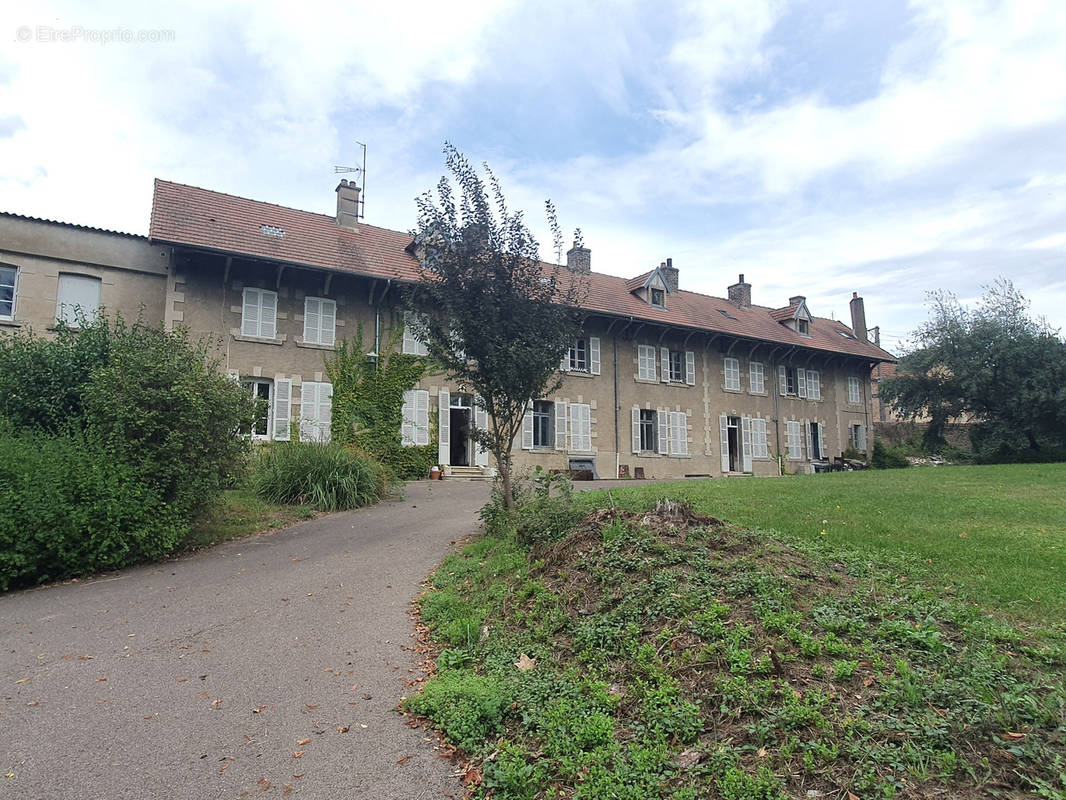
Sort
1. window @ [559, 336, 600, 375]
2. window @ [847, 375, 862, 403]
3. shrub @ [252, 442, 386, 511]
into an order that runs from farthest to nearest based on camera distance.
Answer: window @ [847, 375, 862, 403]
window @ [559, 336, 600, 375]
shrub @ [252, 442, 386, 511]

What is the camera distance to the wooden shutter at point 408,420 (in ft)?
57.7

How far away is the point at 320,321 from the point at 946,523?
14.6 meters

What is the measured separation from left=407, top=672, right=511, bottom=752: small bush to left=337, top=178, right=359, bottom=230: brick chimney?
58.0ft

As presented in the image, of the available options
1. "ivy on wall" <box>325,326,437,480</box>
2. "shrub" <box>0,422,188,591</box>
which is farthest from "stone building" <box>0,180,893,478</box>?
"shrub" <box>0,422,188,591</box>

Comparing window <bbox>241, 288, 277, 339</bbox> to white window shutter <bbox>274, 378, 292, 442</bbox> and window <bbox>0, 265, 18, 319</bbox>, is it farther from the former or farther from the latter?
window <bbox>0, 265, 18, 319</bbox>

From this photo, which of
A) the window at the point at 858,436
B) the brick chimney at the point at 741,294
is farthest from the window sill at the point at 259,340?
the window at the point at 858,436

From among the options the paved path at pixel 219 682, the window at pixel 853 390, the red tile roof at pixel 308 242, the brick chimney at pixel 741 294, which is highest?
the brick chimney at pixel 741 294

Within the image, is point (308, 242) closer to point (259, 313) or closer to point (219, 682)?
point (259, 313)

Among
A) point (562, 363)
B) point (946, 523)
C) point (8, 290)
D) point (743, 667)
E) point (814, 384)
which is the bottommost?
point (743, 667)

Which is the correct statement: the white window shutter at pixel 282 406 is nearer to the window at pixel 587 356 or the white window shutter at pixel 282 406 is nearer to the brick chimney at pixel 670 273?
the window at pixel 587 356

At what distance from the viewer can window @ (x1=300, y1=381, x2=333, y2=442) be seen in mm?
16422

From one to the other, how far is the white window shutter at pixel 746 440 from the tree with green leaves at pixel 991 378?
614 cm

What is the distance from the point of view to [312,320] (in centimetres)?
1711

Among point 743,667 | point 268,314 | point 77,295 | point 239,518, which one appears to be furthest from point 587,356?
point 743,667
